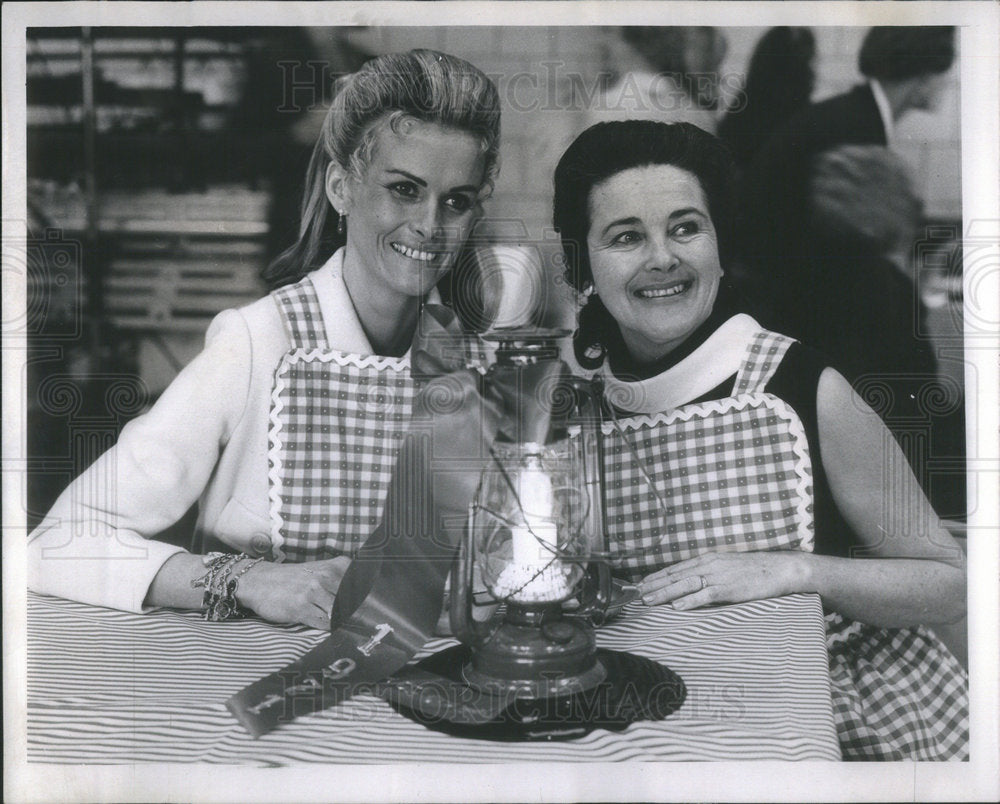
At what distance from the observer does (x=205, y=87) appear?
1702mm

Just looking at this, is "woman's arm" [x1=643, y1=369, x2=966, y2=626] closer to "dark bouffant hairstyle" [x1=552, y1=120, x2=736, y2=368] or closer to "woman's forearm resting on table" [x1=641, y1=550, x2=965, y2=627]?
"woman's forearm resting on table" [x1=641, y1=550, x2=965, y2=627]

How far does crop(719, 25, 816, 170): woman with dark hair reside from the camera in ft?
5.54

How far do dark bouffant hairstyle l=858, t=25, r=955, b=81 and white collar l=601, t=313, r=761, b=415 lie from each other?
1.75ft

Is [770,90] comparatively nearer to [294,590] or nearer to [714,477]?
[714,477]

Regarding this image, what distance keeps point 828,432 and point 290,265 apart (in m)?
1.05


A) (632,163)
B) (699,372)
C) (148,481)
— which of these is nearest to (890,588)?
(699,372)

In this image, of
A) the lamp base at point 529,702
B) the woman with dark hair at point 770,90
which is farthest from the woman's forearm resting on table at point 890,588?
the woman with dark hair at point 770,90

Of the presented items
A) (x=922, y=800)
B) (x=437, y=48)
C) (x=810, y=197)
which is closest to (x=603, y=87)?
(x=437, y=48)

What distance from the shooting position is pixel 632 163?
168cm

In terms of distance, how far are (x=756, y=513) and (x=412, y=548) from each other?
2.10 ft

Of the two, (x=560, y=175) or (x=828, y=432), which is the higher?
(x=560, y=175)

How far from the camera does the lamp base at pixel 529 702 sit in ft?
5.12

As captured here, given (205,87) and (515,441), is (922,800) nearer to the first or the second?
(515,441)

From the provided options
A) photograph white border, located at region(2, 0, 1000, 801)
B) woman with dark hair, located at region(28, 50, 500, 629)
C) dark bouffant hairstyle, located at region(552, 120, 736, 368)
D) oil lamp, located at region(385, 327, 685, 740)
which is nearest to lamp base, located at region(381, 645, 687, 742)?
oil lamp, located at region(385, 327, 685, 740)
